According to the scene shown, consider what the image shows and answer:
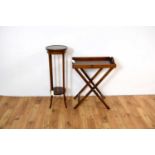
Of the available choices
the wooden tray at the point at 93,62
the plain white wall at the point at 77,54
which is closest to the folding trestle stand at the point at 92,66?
the wooden tray at the point at 93,62

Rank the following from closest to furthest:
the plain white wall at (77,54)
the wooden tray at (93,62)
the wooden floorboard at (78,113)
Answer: the wooden floorboard at (78,113)
the wooden tray at (93,62)
the plain white wall at (77,54)

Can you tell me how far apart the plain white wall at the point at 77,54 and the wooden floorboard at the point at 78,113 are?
0.60ft

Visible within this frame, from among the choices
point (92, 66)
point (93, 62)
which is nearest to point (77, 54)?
point (93, 62)

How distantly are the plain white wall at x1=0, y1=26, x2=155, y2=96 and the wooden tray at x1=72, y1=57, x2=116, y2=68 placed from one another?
0.15 m

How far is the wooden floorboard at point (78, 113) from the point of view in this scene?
304 cm

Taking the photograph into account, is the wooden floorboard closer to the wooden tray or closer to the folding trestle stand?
the folding trestle stand

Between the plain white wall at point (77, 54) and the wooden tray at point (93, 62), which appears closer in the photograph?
the wooden tray at point (93, 62)

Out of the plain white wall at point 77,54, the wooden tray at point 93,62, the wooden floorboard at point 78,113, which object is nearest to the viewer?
the wooden floorboard at point 78,113

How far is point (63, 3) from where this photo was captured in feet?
1.62

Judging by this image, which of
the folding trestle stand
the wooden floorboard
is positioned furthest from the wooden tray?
the wooden floorboard

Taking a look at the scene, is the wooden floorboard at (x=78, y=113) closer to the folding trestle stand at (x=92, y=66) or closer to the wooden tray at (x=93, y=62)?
the folding trestle stand at (x=92, y=66)

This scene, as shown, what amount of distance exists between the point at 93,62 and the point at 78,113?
769mm
